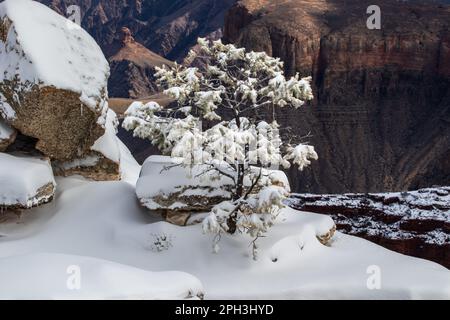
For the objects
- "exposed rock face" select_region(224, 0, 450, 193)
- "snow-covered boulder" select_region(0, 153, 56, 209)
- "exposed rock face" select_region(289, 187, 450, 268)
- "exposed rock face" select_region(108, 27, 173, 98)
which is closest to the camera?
"snow-covered boulder" select_region(0, 153, 56, 209)

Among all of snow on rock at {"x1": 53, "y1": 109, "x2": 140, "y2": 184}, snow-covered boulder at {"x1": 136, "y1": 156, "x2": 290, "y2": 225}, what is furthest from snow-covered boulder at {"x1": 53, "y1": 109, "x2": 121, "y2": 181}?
snow-covered boulder at {"x1": 136, "y1": 156, "x2": 290, "y2": 225}

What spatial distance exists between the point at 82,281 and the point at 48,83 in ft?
17.1

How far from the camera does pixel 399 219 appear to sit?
18375 millimetres

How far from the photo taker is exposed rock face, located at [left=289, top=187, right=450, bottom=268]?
1802cm

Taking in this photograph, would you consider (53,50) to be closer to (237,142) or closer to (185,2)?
(237,142)

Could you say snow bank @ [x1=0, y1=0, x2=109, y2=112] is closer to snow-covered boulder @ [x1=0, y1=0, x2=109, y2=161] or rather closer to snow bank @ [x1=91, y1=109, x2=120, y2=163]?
snow-covered boulder @ [x1=0, y1=0, x2=109, y2=161]

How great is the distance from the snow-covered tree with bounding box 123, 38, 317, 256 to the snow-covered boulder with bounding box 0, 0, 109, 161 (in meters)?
1.21

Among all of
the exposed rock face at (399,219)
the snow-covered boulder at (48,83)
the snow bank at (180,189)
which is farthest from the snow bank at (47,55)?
the exposed rock face at (399,219)

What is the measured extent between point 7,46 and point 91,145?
255 centimetres

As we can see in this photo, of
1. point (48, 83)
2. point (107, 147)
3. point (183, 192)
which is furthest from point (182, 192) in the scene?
point (48, 83)

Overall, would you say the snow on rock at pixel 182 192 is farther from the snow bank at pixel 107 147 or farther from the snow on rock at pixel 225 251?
the snow bank at pixel 107 147

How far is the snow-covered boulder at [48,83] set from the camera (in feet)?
33.0

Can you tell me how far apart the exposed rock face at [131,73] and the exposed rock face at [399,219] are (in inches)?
4872

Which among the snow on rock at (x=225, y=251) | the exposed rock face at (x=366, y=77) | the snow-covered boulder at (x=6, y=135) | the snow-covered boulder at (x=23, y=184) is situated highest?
the snow-covered boulder at (x=6, y=135)
